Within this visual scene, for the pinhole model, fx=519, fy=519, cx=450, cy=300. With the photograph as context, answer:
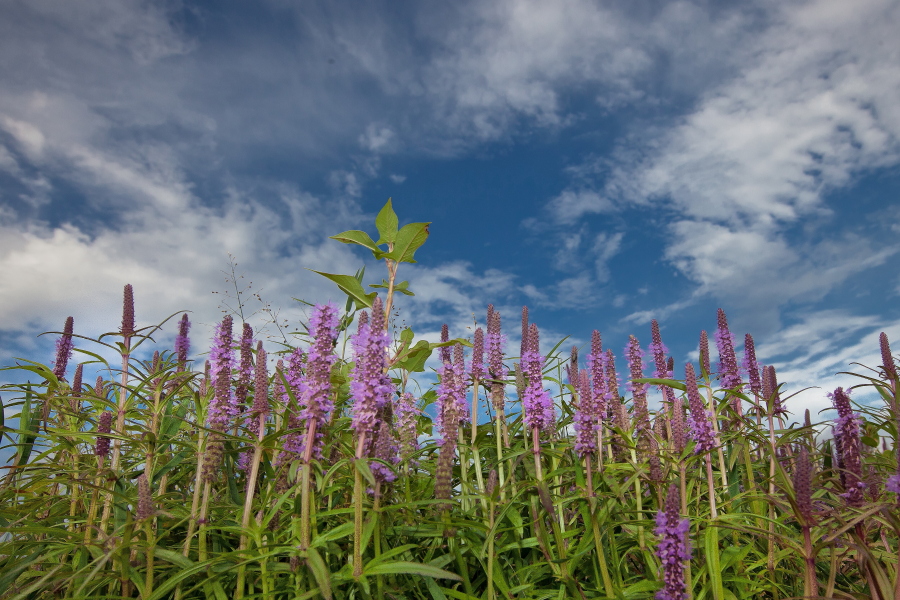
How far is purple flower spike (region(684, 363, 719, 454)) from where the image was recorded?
3867mm

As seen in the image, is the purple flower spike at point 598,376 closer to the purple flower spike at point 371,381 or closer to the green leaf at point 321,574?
the purple flower spike at point 371,381

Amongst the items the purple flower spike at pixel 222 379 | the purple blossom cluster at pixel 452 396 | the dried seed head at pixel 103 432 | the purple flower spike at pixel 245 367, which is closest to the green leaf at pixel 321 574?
the purple blossom cluster at pixel 452 396

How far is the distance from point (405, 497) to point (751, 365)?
417 cm

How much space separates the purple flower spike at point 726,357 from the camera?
18.5 feet

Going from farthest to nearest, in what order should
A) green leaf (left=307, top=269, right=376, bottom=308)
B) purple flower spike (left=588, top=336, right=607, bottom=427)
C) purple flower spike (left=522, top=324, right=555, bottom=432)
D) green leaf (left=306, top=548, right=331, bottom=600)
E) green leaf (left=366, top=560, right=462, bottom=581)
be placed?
1. purple flower spike (left=588, top=336, right=607, bottom=427)
2. purple flower spike (left=522, top=324, right=555, bottom=432)
3. green leaf (left=307, top=269, right=376, bottom=308)
4. green leaf (left=366, top=560, right=462, bottom=581)
5. green leaf (left=306, top=548, right=331, bottom=600)

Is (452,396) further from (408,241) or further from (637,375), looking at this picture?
(637,375)

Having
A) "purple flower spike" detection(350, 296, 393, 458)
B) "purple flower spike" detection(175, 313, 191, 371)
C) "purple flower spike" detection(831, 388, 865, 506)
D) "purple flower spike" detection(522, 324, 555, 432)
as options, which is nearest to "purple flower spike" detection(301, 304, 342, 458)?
"purple flower spike" detection(350, 296, 393, 458)

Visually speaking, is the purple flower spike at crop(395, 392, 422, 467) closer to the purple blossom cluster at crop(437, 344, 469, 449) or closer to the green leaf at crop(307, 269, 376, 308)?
the purple blossom cluster at crop(437, 344, 469, 449)

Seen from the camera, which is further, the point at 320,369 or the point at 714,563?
the point at 714,563

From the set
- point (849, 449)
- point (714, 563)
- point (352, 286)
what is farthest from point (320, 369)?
point (849, 449)

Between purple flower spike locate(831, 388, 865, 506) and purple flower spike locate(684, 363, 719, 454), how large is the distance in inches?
31.3

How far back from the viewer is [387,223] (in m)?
3.74

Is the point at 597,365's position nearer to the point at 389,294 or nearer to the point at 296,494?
the point at 389,294

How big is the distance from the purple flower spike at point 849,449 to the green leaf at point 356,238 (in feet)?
10.5
